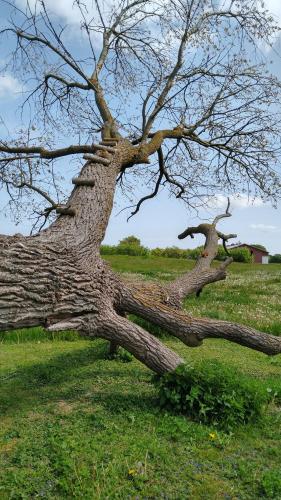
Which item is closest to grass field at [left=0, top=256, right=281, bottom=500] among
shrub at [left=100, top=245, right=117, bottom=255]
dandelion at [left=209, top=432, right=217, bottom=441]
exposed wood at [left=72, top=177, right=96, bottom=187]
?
dandelion at [left=209, top=432, right=217, bottom=441]

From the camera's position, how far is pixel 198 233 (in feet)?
29.3

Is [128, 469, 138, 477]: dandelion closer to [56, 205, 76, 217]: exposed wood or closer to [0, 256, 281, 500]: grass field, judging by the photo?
[0, 256, 281, 500]: grass field

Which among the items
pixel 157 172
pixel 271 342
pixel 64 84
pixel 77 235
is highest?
pixel 64 84

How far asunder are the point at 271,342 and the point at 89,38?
20.5 feet

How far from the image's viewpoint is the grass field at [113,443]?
368cm

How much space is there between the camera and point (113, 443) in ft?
14.0

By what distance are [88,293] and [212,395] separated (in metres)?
1.64

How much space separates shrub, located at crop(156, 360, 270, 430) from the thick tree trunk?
26 centimetres

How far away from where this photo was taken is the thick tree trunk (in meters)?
4.60

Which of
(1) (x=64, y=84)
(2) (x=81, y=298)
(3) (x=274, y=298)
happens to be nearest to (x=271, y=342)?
(2) (x=81, y=298)

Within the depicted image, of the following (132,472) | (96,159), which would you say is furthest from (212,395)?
(96,159)

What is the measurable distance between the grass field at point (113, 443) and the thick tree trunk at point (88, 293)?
0.67 metres

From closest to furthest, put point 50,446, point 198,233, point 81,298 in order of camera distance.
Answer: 1. point 50,446
2. point 81,298
3. point 198,233

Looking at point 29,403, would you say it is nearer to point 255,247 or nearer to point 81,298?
point 81,298
